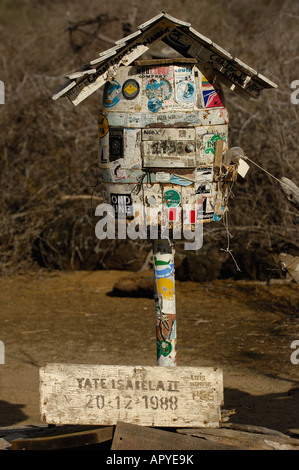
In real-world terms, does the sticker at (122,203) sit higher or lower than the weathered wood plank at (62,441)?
higher

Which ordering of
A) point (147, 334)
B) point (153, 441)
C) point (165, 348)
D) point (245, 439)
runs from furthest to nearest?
point (147, 334)
point (165, 348)
point (245, 439)
point (153, 441)

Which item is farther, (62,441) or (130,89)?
(130,89)

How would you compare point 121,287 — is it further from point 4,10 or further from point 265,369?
point 4,10

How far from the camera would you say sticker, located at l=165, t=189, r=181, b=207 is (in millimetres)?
3762

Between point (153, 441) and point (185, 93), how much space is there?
1866 millimetres

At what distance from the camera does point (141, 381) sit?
11.2 ft

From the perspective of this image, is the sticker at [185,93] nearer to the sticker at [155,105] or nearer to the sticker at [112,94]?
the sticker at [155,105]

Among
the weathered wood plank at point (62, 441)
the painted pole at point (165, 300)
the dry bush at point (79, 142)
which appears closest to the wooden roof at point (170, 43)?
the painted pole at point (165, 300)

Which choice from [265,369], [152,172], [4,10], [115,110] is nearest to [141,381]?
[152,172]

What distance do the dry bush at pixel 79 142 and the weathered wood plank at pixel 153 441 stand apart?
12.4ft

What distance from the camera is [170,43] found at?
12.8ft

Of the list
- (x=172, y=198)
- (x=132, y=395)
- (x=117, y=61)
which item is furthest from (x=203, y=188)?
(x=132, y=395)

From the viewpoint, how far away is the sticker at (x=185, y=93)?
370 cm

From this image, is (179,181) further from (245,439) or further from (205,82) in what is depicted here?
(245,439)
